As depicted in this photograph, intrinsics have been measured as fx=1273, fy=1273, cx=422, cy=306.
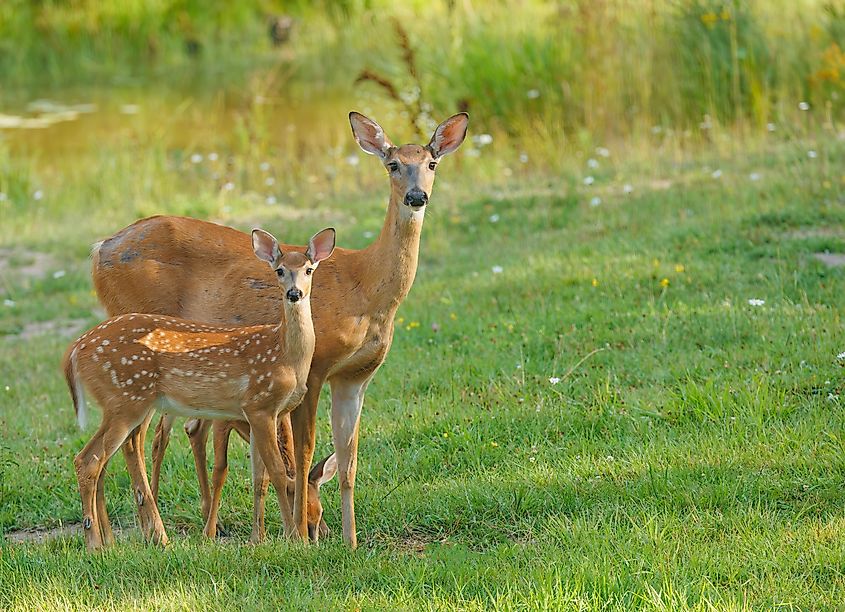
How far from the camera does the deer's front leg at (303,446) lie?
545cm

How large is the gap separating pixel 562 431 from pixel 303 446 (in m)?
1.33

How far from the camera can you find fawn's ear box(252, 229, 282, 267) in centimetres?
518

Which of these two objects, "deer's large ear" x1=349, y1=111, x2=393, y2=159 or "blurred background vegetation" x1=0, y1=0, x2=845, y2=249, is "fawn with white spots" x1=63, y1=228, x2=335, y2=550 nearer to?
"deer's large ear" x1=349, y1=111, x2=393, y2=159

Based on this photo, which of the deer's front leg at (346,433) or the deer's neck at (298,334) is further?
the deer's front leg at (346,433)

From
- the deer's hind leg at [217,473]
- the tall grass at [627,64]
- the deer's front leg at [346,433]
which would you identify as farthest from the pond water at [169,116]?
the deer's front leg at [346,433]

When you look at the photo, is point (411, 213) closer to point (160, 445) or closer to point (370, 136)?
point (370, 136)

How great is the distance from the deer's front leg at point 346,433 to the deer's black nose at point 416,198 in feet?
2.93

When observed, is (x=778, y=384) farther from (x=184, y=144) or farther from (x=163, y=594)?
(x=184, y=144)

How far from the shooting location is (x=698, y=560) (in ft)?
15.4

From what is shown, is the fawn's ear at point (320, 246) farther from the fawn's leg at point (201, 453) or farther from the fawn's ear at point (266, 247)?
the fawn's leg at point (201, 453)

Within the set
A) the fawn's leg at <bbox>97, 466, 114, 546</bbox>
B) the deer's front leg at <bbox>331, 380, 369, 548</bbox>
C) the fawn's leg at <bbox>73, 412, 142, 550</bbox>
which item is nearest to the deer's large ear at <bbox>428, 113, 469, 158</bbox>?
the deer's front leg at <bbox>331, 380, 369, 548</bbox>

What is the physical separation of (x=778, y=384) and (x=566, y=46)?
313 inches

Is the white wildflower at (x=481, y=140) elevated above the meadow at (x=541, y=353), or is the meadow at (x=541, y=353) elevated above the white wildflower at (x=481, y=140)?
the white wildflower at (x=481, y=140)

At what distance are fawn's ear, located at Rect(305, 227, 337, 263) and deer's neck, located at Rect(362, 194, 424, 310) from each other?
315mm
